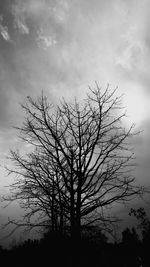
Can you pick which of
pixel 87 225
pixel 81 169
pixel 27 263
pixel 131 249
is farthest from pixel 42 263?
pixel 81 169

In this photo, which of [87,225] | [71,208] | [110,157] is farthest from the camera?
[110,157]

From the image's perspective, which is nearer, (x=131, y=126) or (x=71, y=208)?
(x=71, y=208)

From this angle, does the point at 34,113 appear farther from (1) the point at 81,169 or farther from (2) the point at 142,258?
(2) the point at 142,258

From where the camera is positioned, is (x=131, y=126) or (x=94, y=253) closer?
(x=131, y=126)

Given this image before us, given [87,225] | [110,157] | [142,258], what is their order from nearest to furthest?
[87,225], [110,157], [142,258]

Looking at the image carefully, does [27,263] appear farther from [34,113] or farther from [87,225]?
[34,113]

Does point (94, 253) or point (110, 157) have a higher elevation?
point (110, 157)

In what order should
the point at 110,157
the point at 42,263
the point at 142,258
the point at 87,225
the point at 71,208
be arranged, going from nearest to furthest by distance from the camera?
the point at 71,208, the point at 87,225, the point at 110,157, the point at 142,258, the point at 42,263

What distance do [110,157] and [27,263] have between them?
13.3 meters

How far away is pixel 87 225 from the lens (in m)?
8.00


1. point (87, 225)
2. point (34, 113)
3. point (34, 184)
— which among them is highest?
point (34, 113)

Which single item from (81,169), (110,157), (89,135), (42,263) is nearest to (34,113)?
(89,135)

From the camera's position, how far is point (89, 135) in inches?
356

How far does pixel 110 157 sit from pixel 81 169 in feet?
5.14
